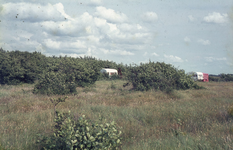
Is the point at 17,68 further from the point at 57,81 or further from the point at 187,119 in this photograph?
the point at 187,119

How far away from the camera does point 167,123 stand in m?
7.25

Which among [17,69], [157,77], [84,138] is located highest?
[17,69]

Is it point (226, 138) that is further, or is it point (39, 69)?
point (39, 69)

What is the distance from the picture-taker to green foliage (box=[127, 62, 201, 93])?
58.2ft

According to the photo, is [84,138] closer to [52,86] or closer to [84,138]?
[84,138]

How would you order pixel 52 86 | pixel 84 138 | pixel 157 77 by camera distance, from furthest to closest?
pixel 157 77
pixel 52 86
pixel 84 138

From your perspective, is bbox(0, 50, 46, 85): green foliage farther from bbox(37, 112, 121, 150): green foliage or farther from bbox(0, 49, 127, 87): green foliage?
bbox(37, 112, 121, 150): green foliage

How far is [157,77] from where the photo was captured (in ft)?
58.4

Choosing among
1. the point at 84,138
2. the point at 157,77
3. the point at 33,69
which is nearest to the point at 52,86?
the point at 157,77

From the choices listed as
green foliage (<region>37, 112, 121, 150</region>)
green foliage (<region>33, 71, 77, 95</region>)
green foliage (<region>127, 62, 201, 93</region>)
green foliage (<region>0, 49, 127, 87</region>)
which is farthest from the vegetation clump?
green foliage (<region>0, 49, 127, 87</region>)

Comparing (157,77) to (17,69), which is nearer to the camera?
(157,77)

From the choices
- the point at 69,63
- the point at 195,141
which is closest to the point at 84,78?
the point at 69,63

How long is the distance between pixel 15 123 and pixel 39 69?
80.0 ft

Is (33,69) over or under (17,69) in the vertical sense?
over
